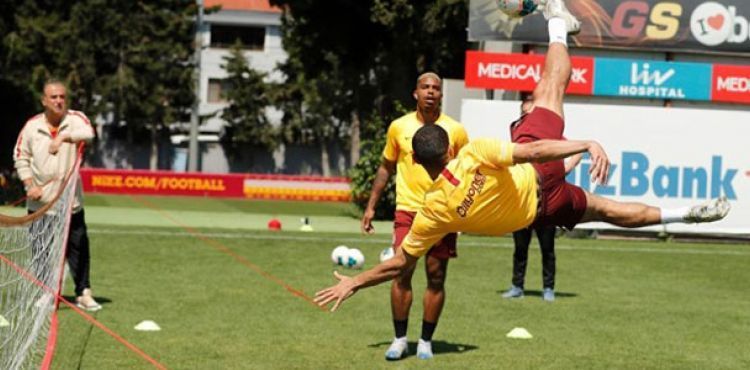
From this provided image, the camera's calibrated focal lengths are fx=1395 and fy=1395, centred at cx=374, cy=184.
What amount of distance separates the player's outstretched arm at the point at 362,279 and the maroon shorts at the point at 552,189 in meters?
1.11

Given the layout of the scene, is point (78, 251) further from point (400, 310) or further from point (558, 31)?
point (558, 31)

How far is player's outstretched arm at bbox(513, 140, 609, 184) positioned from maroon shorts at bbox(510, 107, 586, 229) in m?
1.06

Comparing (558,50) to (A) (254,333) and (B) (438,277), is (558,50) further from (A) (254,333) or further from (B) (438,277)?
(A) (254,333)

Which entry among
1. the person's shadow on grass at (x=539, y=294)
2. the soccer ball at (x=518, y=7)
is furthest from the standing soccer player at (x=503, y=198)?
the person's shadow on grass at (x=539, y=294)


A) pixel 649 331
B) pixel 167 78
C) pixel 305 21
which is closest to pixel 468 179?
pixel 649 331

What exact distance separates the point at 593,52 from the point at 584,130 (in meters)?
3.50

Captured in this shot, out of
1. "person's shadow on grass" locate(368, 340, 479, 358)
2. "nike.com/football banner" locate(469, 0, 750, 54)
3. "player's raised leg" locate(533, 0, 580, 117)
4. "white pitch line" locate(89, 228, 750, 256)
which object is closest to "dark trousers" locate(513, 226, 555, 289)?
"person's shadow on grass" locate(368, 340, 479, 358)

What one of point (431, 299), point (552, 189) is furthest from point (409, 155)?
point (552, 189)

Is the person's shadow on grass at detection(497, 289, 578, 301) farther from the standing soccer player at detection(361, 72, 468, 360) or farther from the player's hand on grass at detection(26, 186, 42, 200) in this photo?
the player's hand on grass at detection(26, 186, 42, 200)

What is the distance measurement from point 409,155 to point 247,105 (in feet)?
234

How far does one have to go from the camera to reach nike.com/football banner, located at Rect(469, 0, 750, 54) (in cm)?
3058

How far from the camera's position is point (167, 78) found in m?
76.9

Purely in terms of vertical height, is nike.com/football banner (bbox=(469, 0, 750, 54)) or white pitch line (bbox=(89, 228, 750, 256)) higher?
nike.com/football banner (bbox=(469, 0, 750, 54))

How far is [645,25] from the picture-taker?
31375 millimetres
